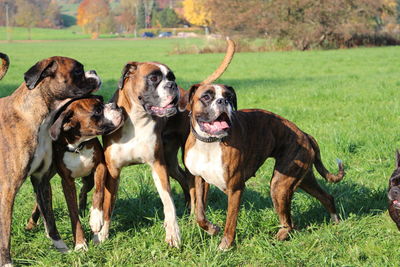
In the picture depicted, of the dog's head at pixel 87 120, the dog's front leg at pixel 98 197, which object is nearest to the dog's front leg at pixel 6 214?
the dog's head at pixel 87 120

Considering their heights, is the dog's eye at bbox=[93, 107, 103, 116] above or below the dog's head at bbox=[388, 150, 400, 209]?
above

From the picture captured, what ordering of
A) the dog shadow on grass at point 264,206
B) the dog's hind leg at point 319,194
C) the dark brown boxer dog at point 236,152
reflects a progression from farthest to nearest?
the dog shadow on grass at point 264,206 → the dog's hind leg at point 319,194 → the dark brown boxer dog at point 236,152

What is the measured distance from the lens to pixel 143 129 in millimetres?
5117

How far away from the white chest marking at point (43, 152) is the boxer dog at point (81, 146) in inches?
6.6

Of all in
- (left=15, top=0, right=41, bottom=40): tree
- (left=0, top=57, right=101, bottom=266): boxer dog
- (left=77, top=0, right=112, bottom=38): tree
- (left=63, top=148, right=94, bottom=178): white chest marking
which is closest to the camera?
(left=0, top=57, right=101, bottom=266): boxer dog

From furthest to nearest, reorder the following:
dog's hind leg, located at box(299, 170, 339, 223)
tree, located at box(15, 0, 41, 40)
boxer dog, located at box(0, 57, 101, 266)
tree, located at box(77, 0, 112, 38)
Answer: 1. tree, located at box(77, 0, 112, 38)
2. tree, located at box(15, 0, 41, 40)
3. dog's hind leg, located at box(299, 170, 339, 223)
4. boxer dog, located at box(0, 57, 101, 266)

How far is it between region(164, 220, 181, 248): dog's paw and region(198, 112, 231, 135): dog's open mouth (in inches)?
35.9

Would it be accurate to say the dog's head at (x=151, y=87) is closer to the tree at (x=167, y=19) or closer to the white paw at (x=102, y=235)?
the white paw at (x=102, y=235)

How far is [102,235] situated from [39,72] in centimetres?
158

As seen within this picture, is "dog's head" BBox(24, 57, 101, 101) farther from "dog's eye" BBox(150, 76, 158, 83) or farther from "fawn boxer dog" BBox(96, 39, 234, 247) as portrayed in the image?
"dog's eye" BBox(150, 76, 158, 83)

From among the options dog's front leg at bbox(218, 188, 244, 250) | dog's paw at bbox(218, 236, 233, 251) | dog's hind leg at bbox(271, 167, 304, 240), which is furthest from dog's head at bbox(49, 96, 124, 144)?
dog's hind leg at bbox(271, 167, 304, 240)

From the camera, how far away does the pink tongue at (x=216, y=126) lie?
187 inches

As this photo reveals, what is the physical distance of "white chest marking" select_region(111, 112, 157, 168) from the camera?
507 cm

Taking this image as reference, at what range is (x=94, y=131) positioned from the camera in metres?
4.96
